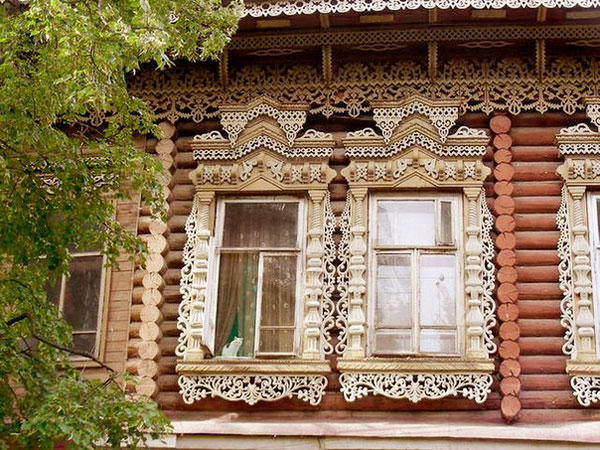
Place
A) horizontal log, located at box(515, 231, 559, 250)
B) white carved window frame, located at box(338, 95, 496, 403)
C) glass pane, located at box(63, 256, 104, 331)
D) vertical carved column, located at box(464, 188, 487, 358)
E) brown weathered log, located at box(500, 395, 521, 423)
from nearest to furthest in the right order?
brown weathered log, located at box(500, 395, 521, 423) < white carved window frame, located at box(338, 95, 496, 403) < vertical carved column, located at box(464, 188, 487, 358) < horizontal log, located at box(515, 231, 559, 250) < glass pane, located at box(63, 256, 104, 331)

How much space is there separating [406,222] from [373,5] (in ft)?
6.33

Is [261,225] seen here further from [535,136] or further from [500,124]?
[535,136]

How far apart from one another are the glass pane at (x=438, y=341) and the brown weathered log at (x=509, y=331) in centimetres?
40

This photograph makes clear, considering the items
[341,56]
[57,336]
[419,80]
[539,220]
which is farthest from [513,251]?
[57,336]

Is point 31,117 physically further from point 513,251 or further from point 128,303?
point 513,251

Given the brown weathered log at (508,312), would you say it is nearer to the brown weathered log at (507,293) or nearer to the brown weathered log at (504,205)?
the brown weathered log at (507,293)

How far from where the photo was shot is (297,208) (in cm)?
939

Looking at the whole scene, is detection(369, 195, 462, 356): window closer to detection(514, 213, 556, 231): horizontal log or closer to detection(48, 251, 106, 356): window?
detection(514, 213, 556, 231): horizontal log

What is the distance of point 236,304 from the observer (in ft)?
30.1

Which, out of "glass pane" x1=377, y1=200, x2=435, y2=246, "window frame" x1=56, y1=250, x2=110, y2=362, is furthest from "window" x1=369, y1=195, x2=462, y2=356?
"window frame" x1=56, y1=250, x2=110, y2=362

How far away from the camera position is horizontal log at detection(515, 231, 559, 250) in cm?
895

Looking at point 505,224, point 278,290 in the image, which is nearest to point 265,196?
point 278,290

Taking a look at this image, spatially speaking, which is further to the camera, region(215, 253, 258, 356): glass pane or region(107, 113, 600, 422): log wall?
region(215, 253, 258, 356): glass pane

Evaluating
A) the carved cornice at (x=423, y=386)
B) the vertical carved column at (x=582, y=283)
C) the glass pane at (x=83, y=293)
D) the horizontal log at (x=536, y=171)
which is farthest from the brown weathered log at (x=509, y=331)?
the glass pane at (x=83, y=293)
